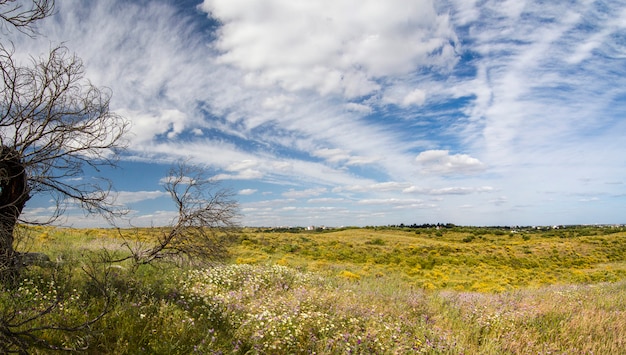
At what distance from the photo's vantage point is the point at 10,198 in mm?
7801

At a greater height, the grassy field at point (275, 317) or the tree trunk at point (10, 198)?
the tree trunk at point (10, 198)

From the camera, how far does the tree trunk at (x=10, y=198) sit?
6.52 metres

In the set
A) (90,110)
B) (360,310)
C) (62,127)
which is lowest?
(360,310)

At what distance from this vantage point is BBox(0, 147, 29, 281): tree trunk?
652 cm

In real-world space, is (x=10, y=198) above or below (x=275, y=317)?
above

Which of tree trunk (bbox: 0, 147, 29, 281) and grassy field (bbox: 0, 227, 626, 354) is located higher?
tree trunk (bbox: 0, 147, 29, 281)

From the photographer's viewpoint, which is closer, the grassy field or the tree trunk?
the grassy field

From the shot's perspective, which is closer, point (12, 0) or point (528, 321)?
point (12, 0)

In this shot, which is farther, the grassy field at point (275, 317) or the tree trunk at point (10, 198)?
the tree trunk at point (10, 198)

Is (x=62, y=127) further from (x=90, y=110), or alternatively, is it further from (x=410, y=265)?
(x=410, y=265)

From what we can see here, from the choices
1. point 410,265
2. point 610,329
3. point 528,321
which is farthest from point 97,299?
point 410,265

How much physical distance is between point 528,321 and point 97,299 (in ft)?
33.0

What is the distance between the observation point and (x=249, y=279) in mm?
10266

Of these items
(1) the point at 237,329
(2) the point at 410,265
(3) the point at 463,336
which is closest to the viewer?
(1) the point at 237,329
